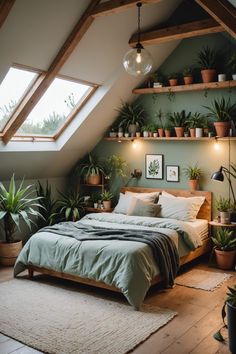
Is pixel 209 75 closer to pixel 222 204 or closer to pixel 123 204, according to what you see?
pixel 222 204

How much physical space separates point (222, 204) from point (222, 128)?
1086 mm

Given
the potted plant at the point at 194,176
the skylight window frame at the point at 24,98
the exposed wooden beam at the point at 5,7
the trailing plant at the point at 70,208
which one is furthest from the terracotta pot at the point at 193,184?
the exposed wooden beam at the point at 5,7

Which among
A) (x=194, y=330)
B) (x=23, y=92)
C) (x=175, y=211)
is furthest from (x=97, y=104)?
(x=194, y=330)

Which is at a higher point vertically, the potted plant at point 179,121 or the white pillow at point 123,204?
the potted plant at point 179,121

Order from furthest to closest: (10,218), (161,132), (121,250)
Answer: (161,132) → (10,218) → (121,250)

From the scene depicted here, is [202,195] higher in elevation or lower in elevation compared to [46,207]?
higher

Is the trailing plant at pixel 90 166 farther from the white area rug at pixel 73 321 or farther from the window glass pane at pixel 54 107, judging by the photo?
the white area rug at pixel 73 321

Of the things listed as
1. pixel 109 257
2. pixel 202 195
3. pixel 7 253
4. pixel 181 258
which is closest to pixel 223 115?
pixel 202 195

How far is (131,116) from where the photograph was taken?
265 inches

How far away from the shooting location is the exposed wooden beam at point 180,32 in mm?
5090

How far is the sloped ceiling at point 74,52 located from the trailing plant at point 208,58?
1.88ft

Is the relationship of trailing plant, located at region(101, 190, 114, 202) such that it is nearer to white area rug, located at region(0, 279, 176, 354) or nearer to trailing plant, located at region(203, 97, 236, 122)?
trailing plant, located at region(203, 97, 236, 122)

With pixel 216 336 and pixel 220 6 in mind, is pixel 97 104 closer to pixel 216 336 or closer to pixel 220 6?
pixel 220 6

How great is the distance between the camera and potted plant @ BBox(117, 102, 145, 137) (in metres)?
6.68
